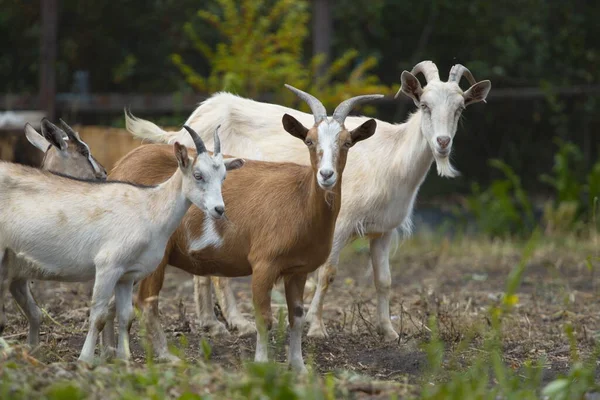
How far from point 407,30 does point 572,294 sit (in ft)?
22.7

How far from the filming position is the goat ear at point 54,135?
6.48m

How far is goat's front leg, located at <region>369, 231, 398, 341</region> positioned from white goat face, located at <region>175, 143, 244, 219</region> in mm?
2291

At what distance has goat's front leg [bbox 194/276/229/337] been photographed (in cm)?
742

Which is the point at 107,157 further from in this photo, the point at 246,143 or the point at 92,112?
the point at 246,143

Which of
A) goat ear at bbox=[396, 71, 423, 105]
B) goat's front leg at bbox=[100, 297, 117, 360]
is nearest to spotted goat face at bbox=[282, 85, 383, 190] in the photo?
goat ear at bbox=[396, 71, 423, 105]

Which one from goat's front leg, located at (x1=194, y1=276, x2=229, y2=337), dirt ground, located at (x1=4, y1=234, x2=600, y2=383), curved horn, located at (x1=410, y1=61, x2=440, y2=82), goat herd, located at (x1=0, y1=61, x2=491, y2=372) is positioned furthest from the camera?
goat's front leg, located at (x1=194, y1=276, x2=229, y2=337)

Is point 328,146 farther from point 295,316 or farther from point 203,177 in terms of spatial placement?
point 295,316

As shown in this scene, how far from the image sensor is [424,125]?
7.11m

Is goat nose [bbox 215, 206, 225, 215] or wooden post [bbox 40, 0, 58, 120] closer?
goat nose [bbox 215, 206, 225, 215]

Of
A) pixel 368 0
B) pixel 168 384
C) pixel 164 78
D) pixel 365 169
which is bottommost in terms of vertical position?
pixel 168 384

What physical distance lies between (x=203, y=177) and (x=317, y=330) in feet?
7.15

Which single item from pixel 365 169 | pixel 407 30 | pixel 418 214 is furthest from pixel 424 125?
pixel 407 30

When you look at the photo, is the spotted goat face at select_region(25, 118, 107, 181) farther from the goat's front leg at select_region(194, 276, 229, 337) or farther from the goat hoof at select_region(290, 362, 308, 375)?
the goat hoof at select_region(290, 362, 308, 375)

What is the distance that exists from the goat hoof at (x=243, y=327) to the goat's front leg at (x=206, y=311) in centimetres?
8
